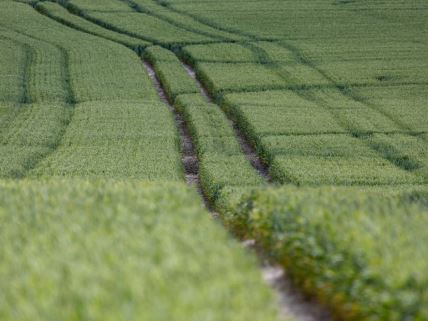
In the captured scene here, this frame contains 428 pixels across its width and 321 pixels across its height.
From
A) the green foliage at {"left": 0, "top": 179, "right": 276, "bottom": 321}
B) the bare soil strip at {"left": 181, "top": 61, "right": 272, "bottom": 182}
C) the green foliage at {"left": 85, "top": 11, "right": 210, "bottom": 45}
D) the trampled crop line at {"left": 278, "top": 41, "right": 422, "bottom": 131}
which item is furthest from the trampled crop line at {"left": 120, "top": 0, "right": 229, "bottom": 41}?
the green foliage at {"left": 0, "top": 179, "right": 276, "bottom": 321}

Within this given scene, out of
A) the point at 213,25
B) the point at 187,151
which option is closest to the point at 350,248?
the point at 187,151

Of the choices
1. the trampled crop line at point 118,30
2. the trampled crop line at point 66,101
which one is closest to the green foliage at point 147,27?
the trampled crop line at point 118,30

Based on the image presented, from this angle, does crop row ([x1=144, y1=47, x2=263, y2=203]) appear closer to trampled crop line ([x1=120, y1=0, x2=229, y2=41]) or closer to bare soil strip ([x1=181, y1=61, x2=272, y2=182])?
bare soil strip ([x1=181, y1=61, x2=272, y2=182])

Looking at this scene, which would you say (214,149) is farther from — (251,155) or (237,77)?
(237,77)

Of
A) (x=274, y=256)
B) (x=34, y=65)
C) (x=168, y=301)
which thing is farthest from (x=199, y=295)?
(x=34, y=65)

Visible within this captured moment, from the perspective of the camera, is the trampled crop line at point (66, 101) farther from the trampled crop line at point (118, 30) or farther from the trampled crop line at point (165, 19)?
the trampled crop line at point (165, 19)
